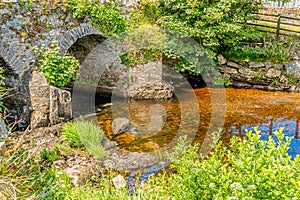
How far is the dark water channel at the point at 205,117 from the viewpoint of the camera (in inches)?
337

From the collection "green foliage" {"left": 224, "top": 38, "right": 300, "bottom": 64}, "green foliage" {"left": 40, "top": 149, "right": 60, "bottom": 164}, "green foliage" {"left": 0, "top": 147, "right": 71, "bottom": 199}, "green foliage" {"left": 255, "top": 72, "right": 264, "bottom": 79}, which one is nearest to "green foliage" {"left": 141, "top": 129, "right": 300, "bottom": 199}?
"green foliage" {"left": 0, "top": 147, "right": 71, "bottom": 199}

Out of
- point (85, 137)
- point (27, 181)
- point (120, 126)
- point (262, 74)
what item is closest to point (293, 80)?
point (262, 74)

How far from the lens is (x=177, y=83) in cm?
1345

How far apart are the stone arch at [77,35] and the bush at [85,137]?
10.1ft

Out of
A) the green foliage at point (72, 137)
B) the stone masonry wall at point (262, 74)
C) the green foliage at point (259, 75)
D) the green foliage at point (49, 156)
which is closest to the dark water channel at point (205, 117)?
the stone masonry wall at point (262, 74)

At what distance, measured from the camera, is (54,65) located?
9.45 metres

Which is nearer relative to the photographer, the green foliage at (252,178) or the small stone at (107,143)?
the green foliage at (252,178)

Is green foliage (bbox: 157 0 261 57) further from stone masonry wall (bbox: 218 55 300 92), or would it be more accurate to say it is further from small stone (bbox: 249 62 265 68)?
small stone (bbox: 249 62 265 68)

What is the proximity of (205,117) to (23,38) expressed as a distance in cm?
573

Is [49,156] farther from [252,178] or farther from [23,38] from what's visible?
[252,178]

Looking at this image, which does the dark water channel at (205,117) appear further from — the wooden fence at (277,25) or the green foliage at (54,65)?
the wooden fence at (277,25)

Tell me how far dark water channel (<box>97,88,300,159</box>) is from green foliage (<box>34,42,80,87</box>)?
1662mm

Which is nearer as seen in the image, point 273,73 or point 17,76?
point 17,76

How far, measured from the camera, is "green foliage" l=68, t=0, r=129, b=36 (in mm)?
10142
